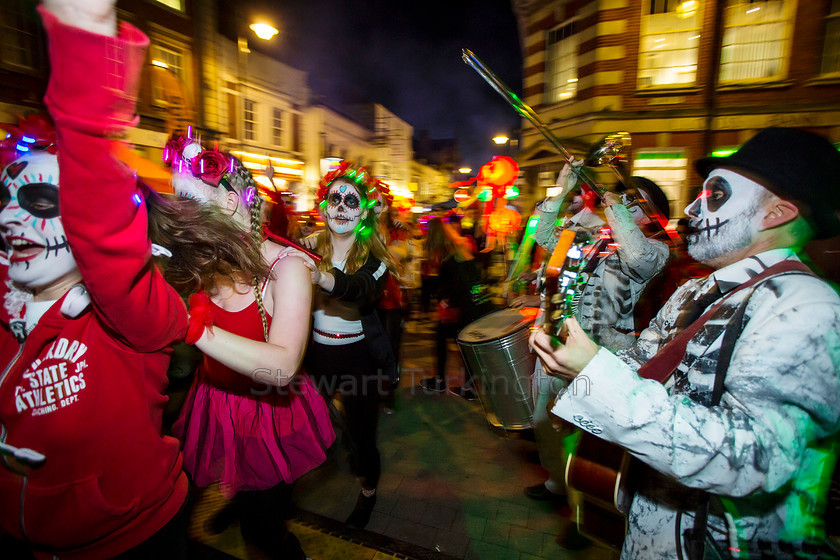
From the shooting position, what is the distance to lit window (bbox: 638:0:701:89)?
356 inches

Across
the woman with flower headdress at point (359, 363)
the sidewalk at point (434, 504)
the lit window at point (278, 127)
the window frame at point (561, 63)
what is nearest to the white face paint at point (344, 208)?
the woman with flower headdress at point (359, 363)

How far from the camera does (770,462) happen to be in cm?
102

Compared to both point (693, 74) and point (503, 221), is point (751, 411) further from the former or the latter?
point (693, 74)

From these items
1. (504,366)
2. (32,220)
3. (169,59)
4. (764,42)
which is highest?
(169,59)

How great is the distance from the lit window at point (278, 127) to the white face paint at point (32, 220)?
67.2ft

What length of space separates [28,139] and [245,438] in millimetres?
1476

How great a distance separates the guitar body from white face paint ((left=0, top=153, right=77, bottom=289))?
1.96 metres

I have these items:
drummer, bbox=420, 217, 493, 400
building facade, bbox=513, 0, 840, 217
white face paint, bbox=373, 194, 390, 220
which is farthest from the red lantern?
white face paint, bbox=373, 194, 390, 220

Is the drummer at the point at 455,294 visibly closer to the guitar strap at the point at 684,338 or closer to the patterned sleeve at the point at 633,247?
the patterned sleeve at the point at 633,247

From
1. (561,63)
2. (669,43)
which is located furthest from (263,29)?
(669,43)

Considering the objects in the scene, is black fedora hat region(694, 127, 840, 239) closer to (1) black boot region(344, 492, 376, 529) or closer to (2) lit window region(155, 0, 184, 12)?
(1) black boot region(344, 492, 376, 529)

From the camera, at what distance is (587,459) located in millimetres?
1611

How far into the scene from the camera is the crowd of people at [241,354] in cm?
100

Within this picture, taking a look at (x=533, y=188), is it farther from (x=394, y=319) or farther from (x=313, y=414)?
(x=313, y=414)
